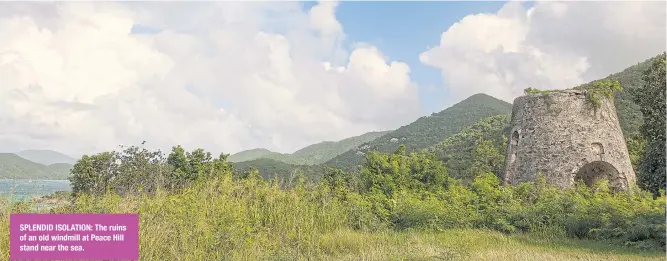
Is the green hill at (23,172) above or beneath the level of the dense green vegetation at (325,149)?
beneath

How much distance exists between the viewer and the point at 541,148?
14.5 meters

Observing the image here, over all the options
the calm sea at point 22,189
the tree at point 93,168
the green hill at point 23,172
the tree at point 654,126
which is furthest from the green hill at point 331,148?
the calm sea at point 22,189

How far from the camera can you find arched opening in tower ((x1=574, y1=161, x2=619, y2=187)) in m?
14.8

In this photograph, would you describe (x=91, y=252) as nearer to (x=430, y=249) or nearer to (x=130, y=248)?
(x=130, y=248)

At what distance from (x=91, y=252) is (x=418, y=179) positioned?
1061cm

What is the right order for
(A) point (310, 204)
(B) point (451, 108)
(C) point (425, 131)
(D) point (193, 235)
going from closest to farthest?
(D) point (193, 235) < (A) point (310, 204) < (C) point (425, 131) < (B) point (451, 108)

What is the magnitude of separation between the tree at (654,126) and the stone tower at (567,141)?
1.22 m

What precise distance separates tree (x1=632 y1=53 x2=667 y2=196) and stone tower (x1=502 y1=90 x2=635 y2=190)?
1.22 meters

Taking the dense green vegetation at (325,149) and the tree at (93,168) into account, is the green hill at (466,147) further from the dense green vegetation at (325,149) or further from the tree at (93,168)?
the dense green vegetation at (325,149)

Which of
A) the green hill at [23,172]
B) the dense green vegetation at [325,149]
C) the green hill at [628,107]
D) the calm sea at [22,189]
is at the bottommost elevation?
the calm sea at [22,189]

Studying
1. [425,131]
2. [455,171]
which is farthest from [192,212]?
[425,131]

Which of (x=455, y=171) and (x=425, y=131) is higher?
(x=425, y=131)

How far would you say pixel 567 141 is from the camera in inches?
560

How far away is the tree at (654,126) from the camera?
15.1 metres
